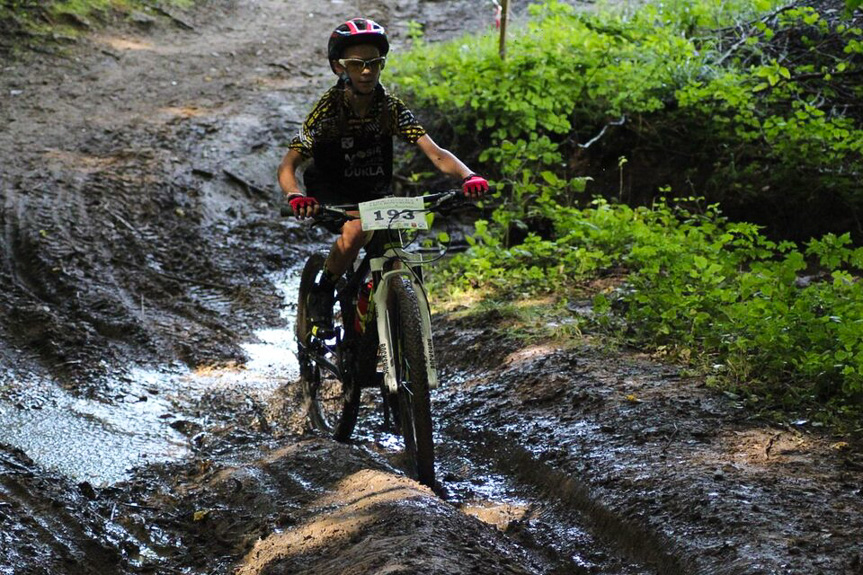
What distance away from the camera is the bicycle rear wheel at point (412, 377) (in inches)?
181

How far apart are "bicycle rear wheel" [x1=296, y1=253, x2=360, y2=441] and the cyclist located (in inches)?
19.4

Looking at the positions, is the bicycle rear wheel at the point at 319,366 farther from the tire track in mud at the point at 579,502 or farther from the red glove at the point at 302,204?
the red glove at the point at 302,204

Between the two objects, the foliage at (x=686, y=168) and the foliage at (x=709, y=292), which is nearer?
the foliage at (x=709, y=292)

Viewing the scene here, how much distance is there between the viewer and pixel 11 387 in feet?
20.8

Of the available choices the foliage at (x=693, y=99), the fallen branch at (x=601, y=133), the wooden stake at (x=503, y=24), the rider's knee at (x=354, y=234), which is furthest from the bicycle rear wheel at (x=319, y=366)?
the wooden stake at (x=503, y=24)

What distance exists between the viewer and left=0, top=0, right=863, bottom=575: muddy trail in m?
3.92

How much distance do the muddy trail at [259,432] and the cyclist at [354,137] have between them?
154 cm

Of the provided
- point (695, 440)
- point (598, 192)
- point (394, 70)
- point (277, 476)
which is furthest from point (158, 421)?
point (394, 70)

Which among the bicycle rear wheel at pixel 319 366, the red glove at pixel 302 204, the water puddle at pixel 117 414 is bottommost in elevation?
the water puddle at pixel 117 414

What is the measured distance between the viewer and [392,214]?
15.4ft

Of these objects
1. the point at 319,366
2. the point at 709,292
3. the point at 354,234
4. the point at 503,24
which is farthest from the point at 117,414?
the point at 503,24

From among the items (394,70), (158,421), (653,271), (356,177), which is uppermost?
(394,70)

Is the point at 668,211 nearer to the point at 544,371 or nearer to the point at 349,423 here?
the point at 544,371

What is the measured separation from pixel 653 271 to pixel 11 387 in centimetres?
479
